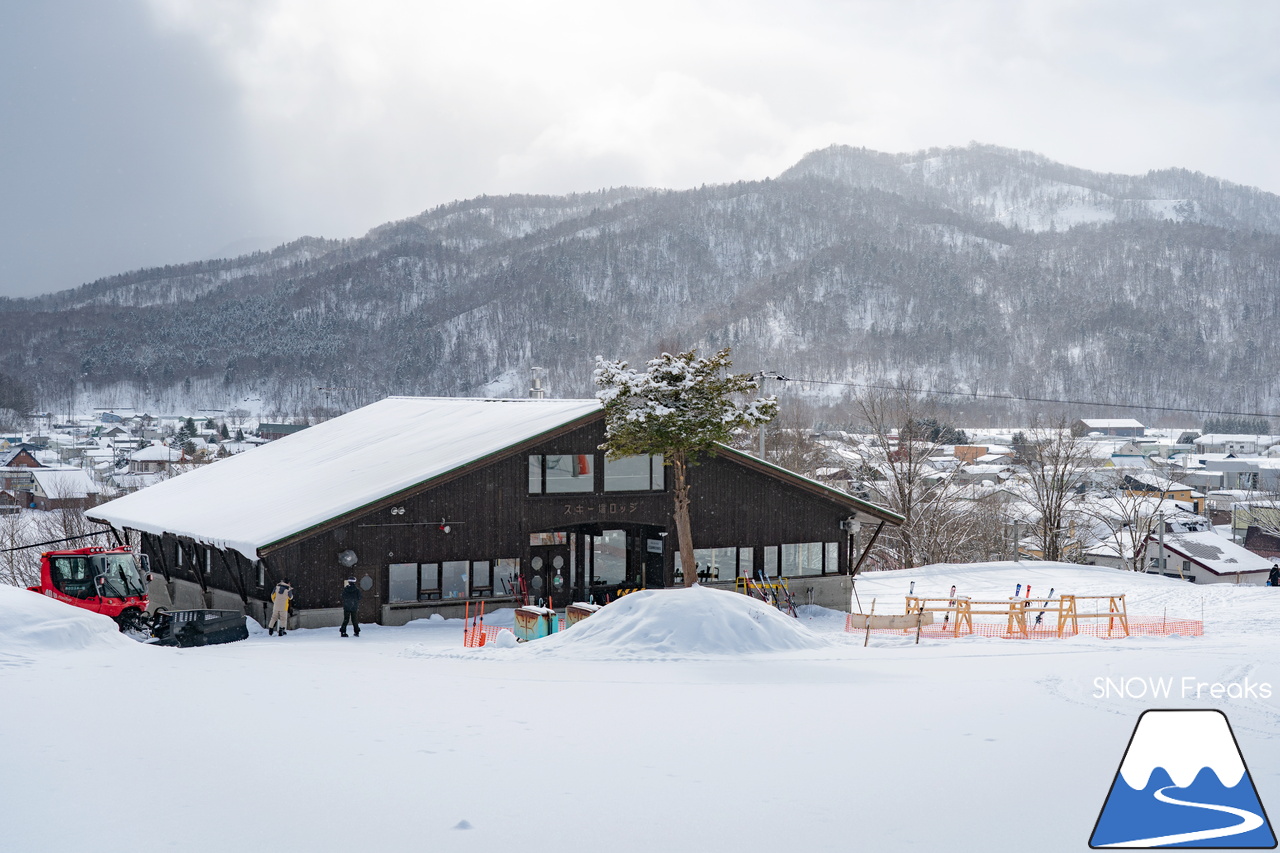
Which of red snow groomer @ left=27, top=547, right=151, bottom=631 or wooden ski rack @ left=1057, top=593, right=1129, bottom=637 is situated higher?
red snow groomer @ left=27, top=547, right=151, bottom=631

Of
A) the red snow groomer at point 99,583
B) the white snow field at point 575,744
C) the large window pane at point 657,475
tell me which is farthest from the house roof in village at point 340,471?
the white snow field at point 575,744

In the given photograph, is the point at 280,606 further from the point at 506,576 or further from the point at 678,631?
the point at 678,631

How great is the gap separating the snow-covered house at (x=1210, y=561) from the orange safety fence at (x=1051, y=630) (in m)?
43.9

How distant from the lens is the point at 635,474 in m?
28.3

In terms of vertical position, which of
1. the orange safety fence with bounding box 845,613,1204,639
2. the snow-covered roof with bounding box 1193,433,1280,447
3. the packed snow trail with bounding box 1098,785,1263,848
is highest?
the snow-covered roof with bounding box 1193,433,1280,447

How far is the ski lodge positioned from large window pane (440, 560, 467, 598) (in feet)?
0.12

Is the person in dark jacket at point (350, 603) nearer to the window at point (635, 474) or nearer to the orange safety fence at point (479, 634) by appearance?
the orange safety fence at point (479, 634)

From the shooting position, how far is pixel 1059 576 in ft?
122

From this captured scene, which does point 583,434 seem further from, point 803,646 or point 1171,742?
point 1171,742

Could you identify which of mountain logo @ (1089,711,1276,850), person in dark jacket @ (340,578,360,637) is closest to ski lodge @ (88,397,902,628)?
person in dark jacket @ (340,578,360,637)

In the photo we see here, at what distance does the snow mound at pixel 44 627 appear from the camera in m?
14.4

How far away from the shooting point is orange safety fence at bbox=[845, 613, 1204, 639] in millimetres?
23000

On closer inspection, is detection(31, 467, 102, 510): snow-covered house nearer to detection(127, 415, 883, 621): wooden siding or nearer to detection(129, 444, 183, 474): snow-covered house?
detection(129, 444, 183, 474): snow-covered house

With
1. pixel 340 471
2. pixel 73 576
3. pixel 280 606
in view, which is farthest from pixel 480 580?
pixel 73 576
